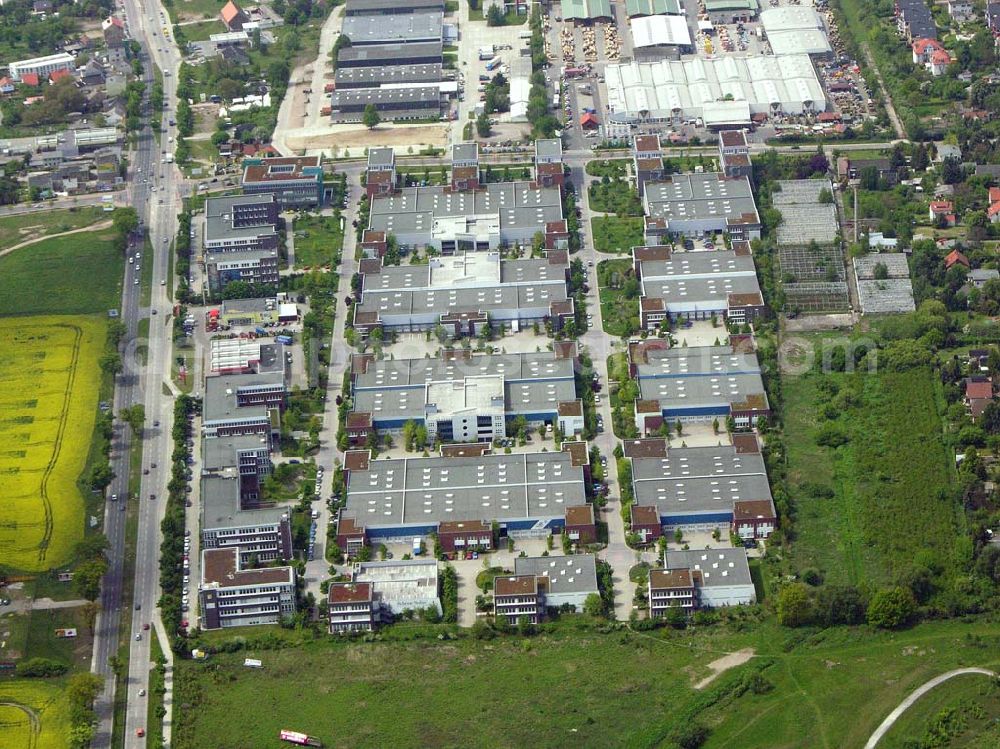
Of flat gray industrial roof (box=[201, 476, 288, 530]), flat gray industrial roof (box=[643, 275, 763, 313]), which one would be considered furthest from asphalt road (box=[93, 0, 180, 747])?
flat gray industrial roof (box=[643, 275, 763, 313])

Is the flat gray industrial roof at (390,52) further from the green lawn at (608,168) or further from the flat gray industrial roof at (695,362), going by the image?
the flat gray industrial roof at (695,362)

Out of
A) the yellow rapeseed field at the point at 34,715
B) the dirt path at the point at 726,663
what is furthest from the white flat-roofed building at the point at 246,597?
the dirt path at the point at 726,663

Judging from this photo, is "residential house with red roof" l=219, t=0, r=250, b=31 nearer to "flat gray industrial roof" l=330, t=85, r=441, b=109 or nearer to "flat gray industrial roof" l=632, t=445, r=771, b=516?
"flat gray industrial roof" l=330, t=85, r=441, b=109

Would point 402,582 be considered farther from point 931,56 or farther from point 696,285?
point 931,56

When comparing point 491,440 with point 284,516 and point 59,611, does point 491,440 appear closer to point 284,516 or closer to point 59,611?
point 284,516

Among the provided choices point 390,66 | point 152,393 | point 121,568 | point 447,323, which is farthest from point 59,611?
point 390,66
